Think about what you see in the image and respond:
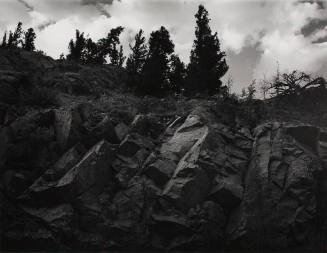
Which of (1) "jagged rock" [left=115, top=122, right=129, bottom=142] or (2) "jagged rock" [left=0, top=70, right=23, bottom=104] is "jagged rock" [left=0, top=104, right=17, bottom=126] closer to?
(2) "jagged rock" [left=0, top=70, right=23, bottom=104]

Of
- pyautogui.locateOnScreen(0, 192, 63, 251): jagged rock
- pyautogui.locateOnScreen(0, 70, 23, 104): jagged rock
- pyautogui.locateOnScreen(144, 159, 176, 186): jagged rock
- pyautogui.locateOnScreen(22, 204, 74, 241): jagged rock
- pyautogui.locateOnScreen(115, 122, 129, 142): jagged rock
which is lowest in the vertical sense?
pyautogui.locateOnScreen(0, 192, 63, 251): jagged rock

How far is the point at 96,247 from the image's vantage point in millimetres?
12523

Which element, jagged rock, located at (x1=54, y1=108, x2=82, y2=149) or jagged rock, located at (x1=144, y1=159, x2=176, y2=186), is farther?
jagged rock, located at (x1=54, y1=108, x2=82, y2=149)

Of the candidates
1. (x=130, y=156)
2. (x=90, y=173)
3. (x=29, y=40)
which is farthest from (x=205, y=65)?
(x=29, y=40)

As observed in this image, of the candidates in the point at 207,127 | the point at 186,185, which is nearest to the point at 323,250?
the point at 186,185

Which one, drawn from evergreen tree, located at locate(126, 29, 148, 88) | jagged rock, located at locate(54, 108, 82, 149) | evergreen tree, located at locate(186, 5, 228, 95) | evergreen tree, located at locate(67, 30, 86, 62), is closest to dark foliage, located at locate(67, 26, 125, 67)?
evergreen tree, located at locate(67, 30, 86, 62)

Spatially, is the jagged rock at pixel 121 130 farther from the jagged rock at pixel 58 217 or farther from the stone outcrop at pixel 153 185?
the jagged rock at pixel 58 217

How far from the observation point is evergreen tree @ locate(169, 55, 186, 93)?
30769mm

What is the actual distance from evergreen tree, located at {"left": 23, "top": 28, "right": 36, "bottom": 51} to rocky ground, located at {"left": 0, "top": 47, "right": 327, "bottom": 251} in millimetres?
30833

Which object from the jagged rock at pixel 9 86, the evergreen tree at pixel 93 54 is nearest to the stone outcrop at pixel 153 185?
the jagged rock at pixel 9 86

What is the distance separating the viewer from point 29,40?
46.5 metres

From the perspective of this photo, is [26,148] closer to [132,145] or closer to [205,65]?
[132,145]

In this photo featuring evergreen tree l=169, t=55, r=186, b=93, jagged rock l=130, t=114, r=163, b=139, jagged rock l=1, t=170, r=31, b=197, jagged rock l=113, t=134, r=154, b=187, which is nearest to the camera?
jagged rock l=1, t=170, r=31, b=197

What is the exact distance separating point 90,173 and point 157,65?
16126 mm
